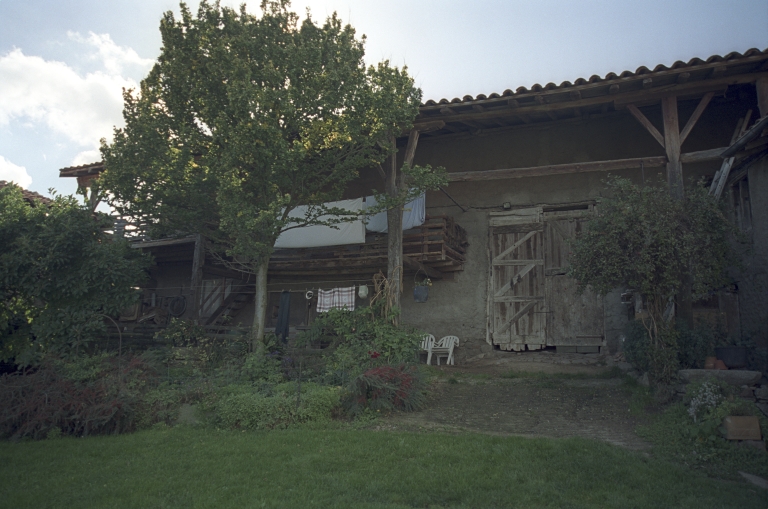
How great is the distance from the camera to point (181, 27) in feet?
35.4

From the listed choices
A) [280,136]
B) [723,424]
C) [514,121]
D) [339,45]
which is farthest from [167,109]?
[723,424]

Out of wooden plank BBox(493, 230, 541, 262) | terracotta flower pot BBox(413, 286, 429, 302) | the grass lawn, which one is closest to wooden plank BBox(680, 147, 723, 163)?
wooden plank BBox(493, 230, 541, 262)

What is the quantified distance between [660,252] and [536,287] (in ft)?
16.7

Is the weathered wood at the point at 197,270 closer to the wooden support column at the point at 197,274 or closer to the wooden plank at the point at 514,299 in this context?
the wooden support column at the point at 197,274

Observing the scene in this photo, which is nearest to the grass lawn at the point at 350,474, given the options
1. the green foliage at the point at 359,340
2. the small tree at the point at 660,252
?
the green foliage at the point at 359,340

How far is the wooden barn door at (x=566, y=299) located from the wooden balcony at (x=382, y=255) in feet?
6.16

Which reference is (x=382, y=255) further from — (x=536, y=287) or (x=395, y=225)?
(x=536, y=287)

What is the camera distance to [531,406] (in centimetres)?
815

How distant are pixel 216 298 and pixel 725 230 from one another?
1277 cm

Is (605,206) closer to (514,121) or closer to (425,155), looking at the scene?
(514,121)

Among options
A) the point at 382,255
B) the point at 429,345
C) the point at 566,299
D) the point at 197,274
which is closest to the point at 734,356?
the point at 566,299

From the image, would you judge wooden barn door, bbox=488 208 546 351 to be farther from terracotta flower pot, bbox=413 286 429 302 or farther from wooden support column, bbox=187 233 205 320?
wooden support column, bbox=187 233 205 320

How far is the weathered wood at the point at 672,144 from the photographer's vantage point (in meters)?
9.28

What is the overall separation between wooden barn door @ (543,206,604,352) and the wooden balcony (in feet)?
6.16
